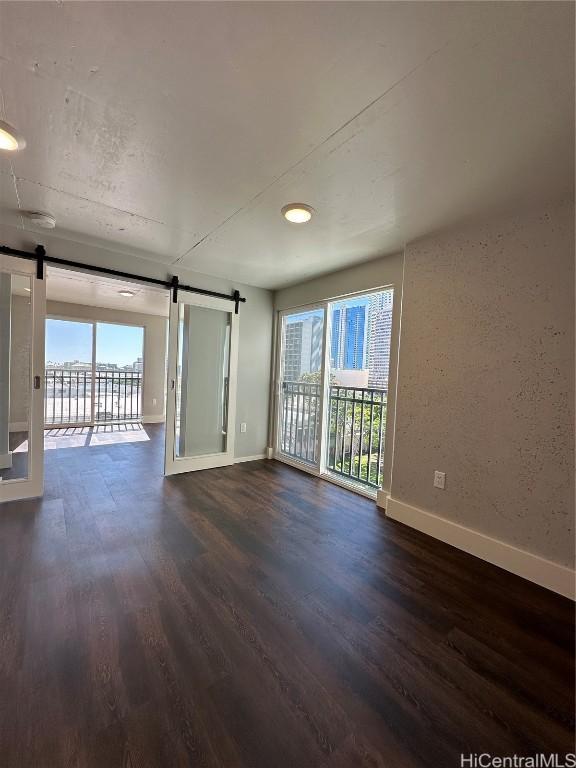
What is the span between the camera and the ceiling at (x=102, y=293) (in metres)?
4.20

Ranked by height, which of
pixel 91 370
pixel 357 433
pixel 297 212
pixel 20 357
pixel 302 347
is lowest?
pixel 357 433

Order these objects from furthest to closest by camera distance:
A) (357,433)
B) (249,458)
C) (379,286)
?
(249,458) < (357,433) < (379,286)

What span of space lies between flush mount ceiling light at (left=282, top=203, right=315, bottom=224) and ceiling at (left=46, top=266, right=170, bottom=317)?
2.24 m

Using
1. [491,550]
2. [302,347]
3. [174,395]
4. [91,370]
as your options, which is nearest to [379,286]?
[302,347]

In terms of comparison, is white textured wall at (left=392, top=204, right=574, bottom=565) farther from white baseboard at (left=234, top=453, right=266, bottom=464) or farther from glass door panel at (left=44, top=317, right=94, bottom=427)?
glass door panel at (left=44, top=317, right=94, bottom=427)

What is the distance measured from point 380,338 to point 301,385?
1.28 meters

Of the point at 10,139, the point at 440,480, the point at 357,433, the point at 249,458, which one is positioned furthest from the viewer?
the point at 249,458

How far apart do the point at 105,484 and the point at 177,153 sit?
9.86 ft

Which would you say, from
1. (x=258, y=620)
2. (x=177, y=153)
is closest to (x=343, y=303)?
(x=177, y=153)

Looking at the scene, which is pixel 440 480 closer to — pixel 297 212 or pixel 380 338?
pixel 380 338

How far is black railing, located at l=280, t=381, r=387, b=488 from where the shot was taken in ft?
10.7

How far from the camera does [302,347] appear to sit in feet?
13.1

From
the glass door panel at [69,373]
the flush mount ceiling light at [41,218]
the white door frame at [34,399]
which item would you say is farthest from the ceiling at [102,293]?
the flush mount ceiling light at [41,218]

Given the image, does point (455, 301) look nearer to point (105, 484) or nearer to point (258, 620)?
point (258, 620)
